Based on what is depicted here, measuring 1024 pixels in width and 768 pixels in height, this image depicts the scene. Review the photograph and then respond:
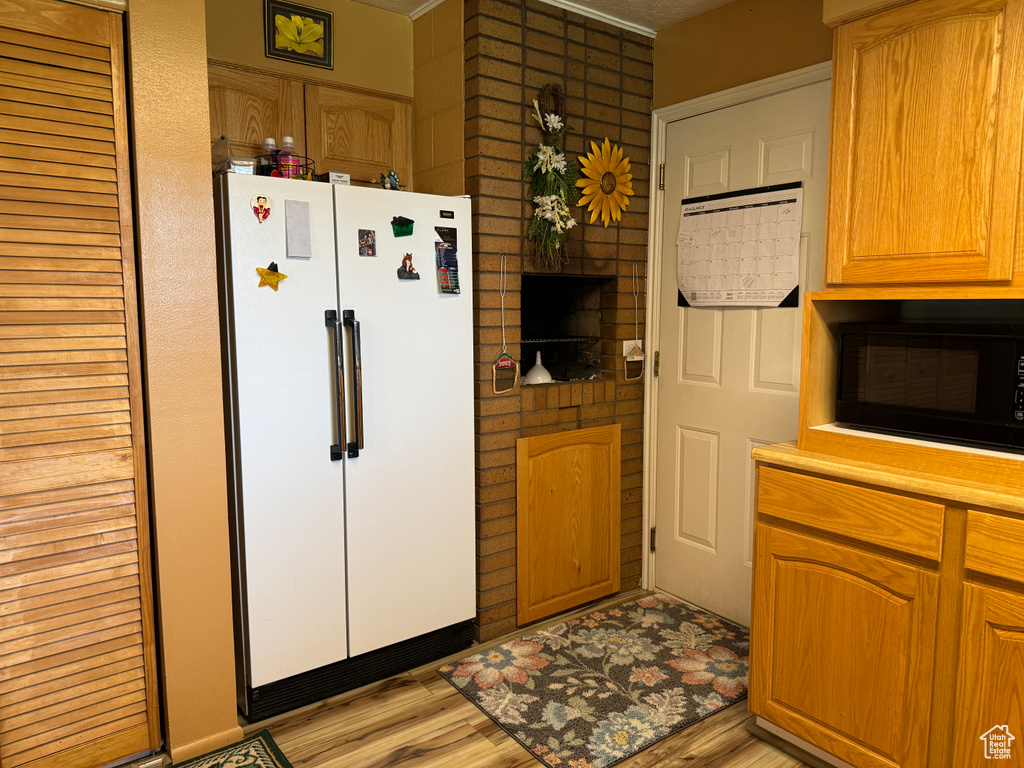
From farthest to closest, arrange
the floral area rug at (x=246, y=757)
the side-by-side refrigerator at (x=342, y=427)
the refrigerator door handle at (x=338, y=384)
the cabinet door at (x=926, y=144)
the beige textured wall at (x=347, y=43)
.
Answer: the beige textured wall at (x=347, y=43)
the refrigerator door handle at (x=338, y=384)
the side-by-side refrigerator at (x=342, y=427)
the floral area rug at (x=246, y=757)
the cabinet door at (x=926, y=144)

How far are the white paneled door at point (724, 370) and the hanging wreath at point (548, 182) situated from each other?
0.58m

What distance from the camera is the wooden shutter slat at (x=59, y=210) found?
67.5 inches

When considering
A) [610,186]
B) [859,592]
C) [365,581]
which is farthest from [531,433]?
[859,592]

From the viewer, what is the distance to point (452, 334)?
2.54 meters


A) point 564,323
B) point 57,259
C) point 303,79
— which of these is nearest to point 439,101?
point 303,79

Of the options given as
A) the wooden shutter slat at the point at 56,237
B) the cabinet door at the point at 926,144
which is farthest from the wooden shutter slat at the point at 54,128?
the cabinet door at the point at 926,144

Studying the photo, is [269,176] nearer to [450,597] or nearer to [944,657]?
[450,597]

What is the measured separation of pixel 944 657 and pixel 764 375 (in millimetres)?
1251

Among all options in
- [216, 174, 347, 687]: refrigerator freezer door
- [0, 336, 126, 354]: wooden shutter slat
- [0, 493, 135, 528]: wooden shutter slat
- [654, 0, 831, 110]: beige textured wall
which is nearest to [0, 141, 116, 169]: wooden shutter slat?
[216, 174, 347, 687]: refrigerator freezer door

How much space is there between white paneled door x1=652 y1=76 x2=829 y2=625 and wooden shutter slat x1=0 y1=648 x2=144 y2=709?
216 cm

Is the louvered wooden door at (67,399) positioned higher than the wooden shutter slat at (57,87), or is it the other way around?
the wooden shutter slat at (57,87)

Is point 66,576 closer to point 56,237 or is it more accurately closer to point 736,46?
point 56,237

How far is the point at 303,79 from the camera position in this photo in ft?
8.43

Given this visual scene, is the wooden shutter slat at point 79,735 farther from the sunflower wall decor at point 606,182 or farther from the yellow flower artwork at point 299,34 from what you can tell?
the sunflower wall decor at point 606,182
